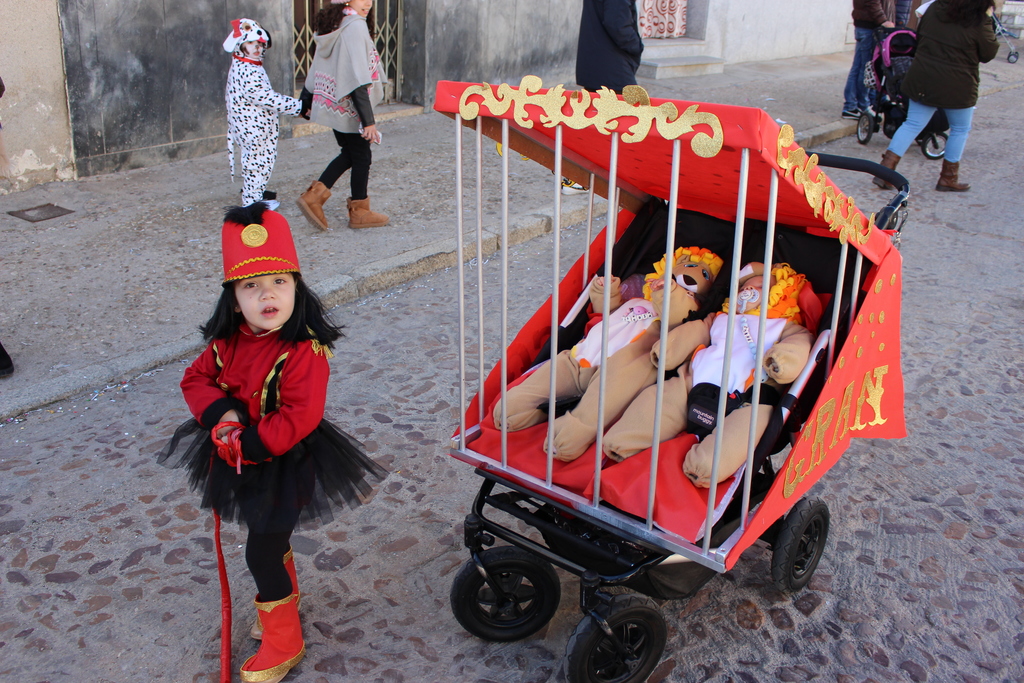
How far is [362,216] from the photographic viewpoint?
5953 mm

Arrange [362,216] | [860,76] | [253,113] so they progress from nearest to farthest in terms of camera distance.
→ [253,113] → [362,216] → [860,76]

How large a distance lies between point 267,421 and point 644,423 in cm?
106

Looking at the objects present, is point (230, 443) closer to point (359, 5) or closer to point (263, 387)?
point (263, 387)

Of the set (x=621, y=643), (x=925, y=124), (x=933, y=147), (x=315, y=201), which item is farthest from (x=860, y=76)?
(x=621, y=643)

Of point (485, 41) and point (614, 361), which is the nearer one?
point (614, 361)

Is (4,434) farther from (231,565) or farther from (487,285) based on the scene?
(487,285)

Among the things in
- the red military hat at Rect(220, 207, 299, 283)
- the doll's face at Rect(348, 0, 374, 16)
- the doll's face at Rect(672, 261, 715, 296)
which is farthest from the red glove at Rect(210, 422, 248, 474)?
the doll's face at Rect(348, 0, 374, 16)

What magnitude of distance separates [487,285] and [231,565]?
280 centimetres

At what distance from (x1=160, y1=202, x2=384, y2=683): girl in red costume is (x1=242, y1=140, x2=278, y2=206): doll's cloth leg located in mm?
3463

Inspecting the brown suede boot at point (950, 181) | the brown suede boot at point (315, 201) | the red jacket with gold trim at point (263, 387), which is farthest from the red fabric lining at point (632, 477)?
the brown suede boot at point (950, 181)

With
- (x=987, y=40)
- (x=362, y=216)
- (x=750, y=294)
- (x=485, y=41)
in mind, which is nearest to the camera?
(x=750, y=294)

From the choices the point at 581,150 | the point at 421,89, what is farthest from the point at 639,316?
the point at 421,89

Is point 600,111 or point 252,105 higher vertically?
point 600,111

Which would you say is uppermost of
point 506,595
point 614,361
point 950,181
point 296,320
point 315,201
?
point 296,320
